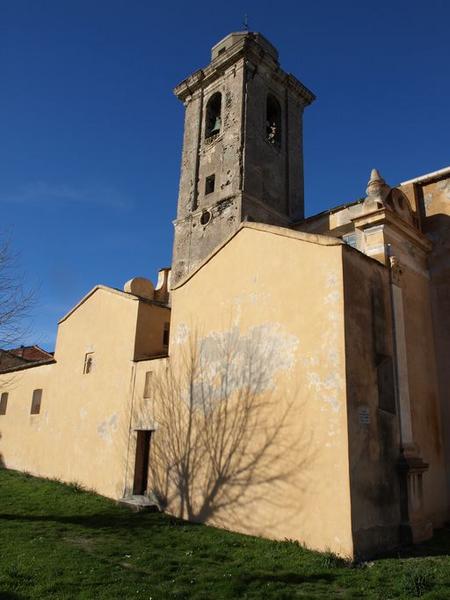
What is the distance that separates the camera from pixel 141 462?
43.9ft

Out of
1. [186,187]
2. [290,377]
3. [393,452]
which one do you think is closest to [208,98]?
[186,187]

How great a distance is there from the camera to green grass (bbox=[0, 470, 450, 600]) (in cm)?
648

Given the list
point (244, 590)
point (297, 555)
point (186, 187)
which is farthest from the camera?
point (186, 187)

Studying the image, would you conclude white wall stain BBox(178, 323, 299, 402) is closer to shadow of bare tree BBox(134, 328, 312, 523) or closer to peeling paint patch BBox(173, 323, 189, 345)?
shadow of bare tree BBox(134, 328, 312, 523)

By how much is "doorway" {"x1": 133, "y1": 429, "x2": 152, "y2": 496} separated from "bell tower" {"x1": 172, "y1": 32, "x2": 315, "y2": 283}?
776cm

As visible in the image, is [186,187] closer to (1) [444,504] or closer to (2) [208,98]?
(2) [208,98]

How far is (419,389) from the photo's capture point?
11398 mm

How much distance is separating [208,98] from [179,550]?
2035 centimetres

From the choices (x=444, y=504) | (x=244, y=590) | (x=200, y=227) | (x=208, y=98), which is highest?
(x=208, y=98)

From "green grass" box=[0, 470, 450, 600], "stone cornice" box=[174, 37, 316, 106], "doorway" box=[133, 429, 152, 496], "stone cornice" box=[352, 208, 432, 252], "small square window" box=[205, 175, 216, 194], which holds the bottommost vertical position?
"green grass" box=[0, 470, 450, 600]

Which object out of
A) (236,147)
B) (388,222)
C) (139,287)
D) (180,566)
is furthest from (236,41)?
→ (180,566)

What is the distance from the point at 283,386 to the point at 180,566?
379 centimetres

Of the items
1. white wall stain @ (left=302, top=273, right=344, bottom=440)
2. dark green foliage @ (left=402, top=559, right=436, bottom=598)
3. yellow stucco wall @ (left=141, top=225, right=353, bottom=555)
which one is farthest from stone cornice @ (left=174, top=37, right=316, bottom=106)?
dark green foliage @ (left=402, top=559, right=436, bottom=598)

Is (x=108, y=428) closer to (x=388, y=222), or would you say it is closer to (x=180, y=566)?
(x=180, y=566)
